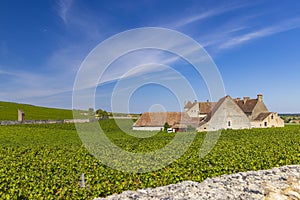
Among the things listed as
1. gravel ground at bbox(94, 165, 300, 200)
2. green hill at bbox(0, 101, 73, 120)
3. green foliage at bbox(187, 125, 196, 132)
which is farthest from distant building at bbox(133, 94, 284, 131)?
gravel ground at bbox(94, 165, 300, 200)

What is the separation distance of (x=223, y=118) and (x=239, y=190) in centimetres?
4347

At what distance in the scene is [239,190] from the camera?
6.41m

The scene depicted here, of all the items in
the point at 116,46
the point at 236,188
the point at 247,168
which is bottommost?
the point at 247,168

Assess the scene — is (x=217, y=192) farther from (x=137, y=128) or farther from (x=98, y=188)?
(x=137, y=128)

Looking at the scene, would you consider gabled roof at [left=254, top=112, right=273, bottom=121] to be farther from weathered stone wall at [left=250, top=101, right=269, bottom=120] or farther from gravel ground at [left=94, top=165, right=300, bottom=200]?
gravel ground at [left=94, top=165, right=300, bottom=200]

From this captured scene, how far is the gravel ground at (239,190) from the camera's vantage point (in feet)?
19.6

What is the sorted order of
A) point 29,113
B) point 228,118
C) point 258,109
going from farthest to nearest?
point 29,113, point 258,109, point 228,118

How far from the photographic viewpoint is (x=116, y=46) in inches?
493

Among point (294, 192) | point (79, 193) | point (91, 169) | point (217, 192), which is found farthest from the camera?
point (91, 169)

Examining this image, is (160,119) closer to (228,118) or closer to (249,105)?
(228,118)

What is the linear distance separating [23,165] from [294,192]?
468 inches

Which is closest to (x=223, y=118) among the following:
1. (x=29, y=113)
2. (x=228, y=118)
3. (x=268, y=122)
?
(x=228, y=118)

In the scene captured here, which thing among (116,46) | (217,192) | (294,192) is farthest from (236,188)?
(116,46)

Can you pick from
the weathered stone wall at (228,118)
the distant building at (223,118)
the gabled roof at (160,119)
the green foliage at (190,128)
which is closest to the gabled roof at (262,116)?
the distant building at (223,118)
